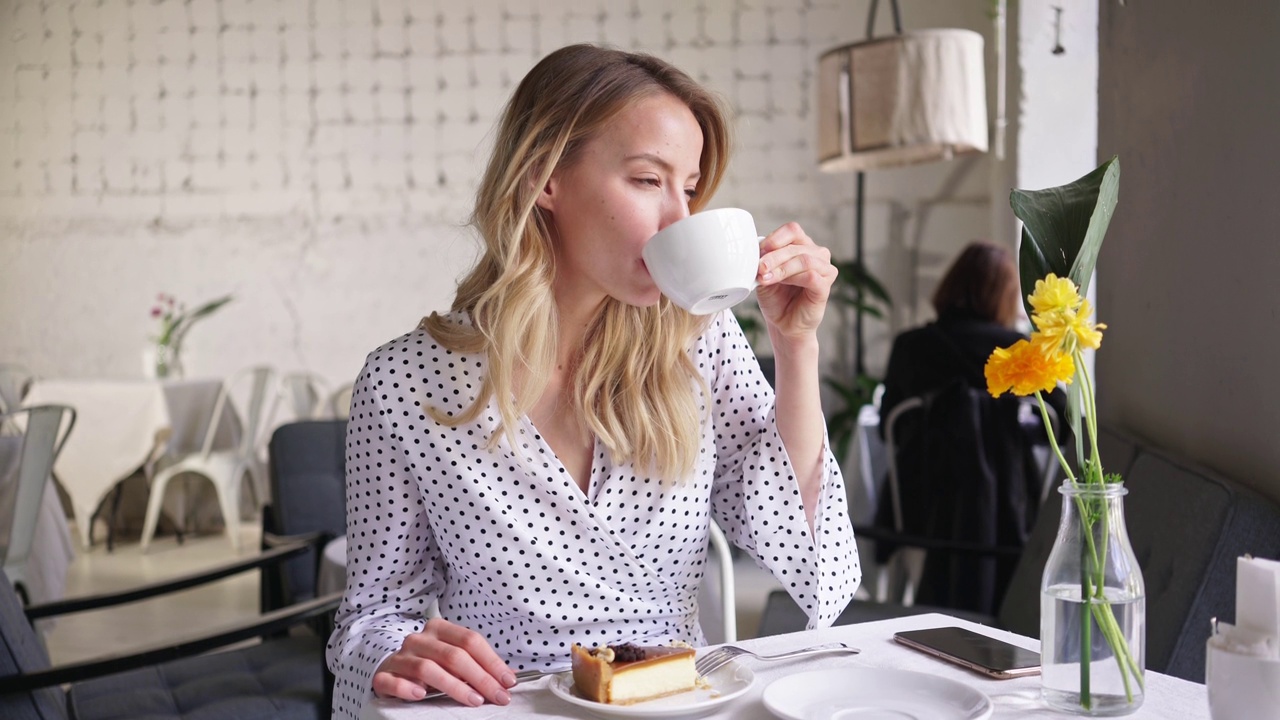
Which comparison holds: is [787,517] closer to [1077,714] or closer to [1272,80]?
[1077,714]

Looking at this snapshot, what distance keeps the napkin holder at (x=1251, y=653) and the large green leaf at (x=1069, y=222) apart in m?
0.23

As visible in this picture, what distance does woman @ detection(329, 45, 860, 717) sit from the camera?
3.99 feet

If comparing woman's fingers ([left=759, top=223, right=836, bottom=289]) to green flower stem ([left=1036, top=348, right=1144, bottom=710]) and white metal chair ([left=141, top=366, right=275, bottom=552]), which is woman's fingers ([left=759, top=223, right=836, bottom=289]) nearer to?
green flower stem ([left=1036, top=348, right=1144, bottom=710])

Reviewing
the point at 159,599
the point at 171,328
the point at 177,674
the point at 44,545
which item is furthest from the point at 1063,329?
the point at 171,328

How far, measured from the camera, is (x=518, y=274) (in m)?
1.26

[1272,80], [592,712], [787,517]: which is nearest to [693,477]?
[787,517]

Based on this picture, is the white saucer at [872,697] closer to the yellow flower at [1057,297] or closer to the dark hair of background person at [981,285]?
the yellow flower at [1057,297]

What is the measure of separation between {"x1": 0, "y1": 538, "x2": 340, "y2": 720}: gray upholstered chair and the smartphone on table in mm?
1090

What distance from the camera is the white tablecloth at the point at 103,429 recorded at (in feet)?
17.3

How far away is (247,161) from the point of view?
627 cm

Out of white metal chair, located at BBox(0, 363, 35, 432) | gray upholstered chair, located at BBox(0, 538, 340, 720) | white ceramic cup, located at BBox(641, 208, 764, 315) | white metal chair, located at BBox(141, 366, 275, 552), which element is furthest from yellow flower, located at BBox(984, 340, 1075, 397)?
white metal chair, located at BBox(0, 363, 35, 432)

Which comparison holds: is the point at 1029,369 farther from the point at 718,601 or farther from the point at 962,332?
the point at 962,332

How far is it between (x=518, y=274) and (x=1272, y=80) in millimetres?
900

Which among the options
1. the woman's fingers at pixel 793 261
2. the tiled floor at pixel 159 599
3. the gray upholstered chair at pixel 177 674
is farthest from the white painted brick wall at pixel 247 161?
the woman's fingers at pixel 793 261
